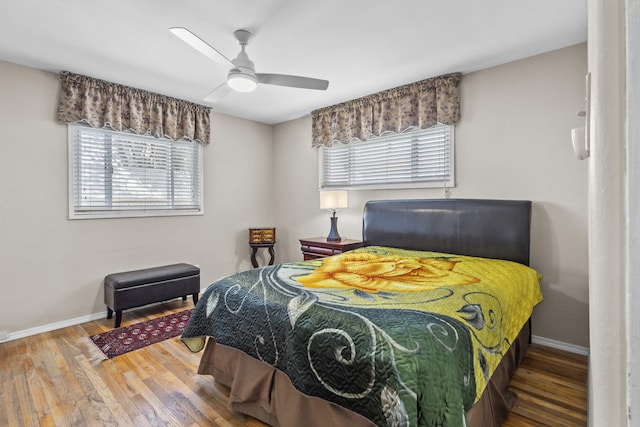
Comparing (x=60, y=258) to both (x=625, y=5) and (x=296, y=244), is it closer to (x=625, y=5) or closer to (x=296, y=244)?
(x=296, y=244)

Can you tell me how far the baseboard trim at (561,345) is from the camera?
269cm

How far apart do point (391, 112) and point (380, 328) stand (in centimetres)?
300

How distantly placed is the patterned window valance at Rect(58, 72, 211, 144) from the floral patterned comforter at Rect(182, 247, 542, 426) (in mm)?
2582

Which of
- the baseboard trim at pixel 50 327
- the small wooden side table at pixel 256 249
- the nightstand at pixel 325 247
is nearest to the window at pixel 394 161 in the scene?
the nightstand at pixel 325 247

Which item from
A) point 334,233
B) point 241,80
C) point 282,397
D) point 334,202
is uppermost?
point 241,80

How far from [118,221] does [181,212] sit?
0.74m

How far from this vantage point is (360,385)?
4.30 ft

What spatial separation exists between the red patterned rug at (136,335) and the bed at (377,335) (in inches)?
41.1

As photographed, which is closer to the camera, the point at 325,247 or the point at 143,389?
the point at 143,389

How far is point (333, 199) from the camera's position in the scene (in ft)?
13.2

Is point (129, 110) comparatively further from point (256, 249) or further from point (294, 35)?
point (256, 249)

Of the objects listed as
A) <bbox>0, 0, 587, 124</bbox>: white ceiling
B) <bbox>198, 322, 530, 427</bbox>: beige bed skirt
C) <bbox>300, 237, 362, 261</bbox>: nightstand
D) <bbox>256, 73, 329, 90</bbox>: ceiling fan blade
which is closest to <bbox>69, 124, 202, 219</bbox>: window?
<bbox>0, 0, 587, 124</bbox>: white ceiling

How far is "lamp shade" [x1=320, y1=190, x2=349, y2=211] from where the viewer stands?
4.01m

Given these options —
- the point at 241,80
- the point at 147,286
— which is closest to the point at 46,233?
the point at 147,286
